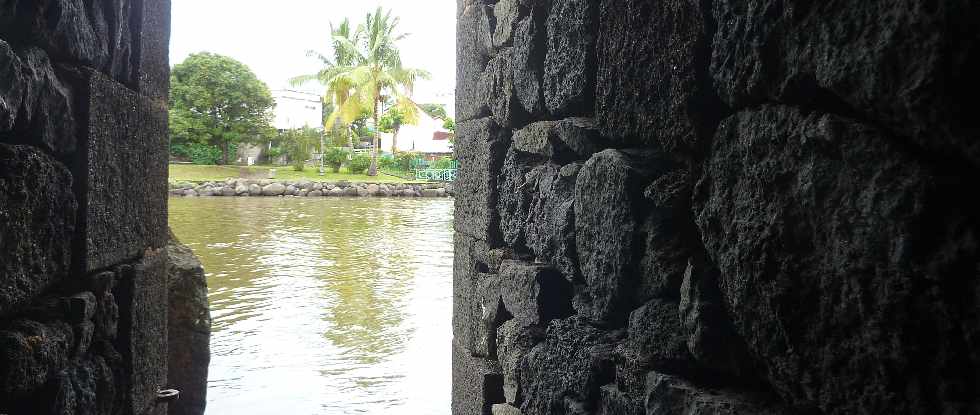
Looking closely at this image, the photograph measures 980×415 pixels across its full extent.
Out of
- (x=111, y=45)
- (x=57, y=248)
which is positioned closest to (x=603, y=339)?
(x=57, y=248)

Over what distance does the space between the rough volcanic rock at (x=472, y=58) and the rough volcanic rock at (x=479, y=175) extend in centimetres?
7

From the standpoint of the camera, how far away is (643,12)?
189cm

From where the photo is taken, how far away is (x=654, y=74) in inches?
Result: 71.7

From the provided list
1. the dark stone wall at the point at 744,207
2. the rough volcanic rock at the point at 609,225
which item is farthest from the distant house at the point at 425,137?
the rough volcanic rock at the point at 609,225

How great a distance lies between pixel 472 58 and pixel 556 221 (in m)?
1.26

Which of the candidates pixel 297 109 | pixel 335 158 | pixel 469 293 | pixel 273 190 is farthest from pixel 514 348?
pixel 297 109

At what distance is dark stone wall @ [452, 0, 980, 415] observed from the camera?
1046mm

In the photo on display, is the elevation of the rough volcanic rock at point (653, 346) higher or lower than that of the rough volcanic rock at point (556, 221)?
lower

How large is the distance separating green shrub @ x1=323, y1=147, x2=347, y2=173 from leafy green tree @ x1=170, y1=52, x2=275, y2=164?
3.76 metres

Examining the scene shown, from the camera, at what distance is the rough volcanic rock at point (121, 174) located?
2.27 meters

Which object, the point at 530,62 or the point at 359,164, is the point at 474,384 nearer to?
the point at 530,62

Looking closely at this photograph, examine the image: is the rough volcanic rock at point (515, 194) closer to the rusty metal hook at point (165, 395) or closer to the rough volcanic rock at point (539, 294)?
the rough volcanic rock at point (539, 294)

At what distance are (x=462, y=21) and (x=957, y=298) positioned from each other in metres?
2.88

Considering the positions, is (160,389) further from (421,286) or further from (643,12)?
(421,286)
